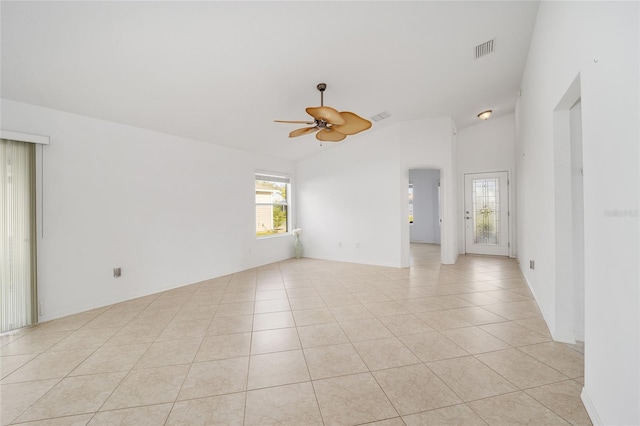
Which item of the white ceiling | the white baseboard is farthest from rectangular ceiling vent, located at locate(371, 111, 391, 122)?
the white baseboard

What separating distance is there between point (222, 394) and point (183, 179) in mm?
3611

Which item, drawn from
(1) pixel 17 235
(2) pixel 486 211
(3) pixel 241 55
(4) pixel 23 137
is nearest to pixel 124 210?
(1) pixel 17 235

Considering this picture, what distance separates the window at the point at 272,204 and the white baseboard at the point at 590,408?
212 inches

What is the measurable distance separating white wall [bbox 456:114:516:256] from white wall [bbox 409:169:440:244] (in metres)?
1.86

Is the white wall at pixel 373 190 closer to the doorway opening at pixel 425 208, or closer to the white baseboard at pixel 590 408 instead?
the doorway opening at pixel 425 208

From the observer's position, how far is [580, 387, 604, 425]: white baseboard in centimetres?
143

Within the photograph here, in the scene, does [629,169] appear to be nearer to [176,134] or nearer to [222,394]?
→ [222,394]

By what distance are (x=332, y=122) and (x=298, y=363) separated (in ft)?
7.72

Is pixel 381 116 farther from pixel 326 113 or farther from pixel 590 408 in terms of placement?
pixel 590 408

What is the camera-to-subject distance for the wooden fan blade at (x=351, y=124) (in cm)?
288

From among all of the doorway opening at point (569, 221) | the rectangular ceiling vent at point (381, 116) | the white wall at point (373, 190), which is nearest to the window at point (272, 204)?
the white wall at point (373, 190)

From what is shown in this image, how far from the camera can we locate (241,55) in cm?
261

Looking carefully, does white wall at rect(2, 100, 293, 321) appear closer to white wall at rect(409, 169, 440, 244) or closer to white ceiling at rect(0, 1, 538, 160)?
white ceiling at rect(0, 1, 538, 160)

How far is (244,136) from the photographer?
4730 millimetres
